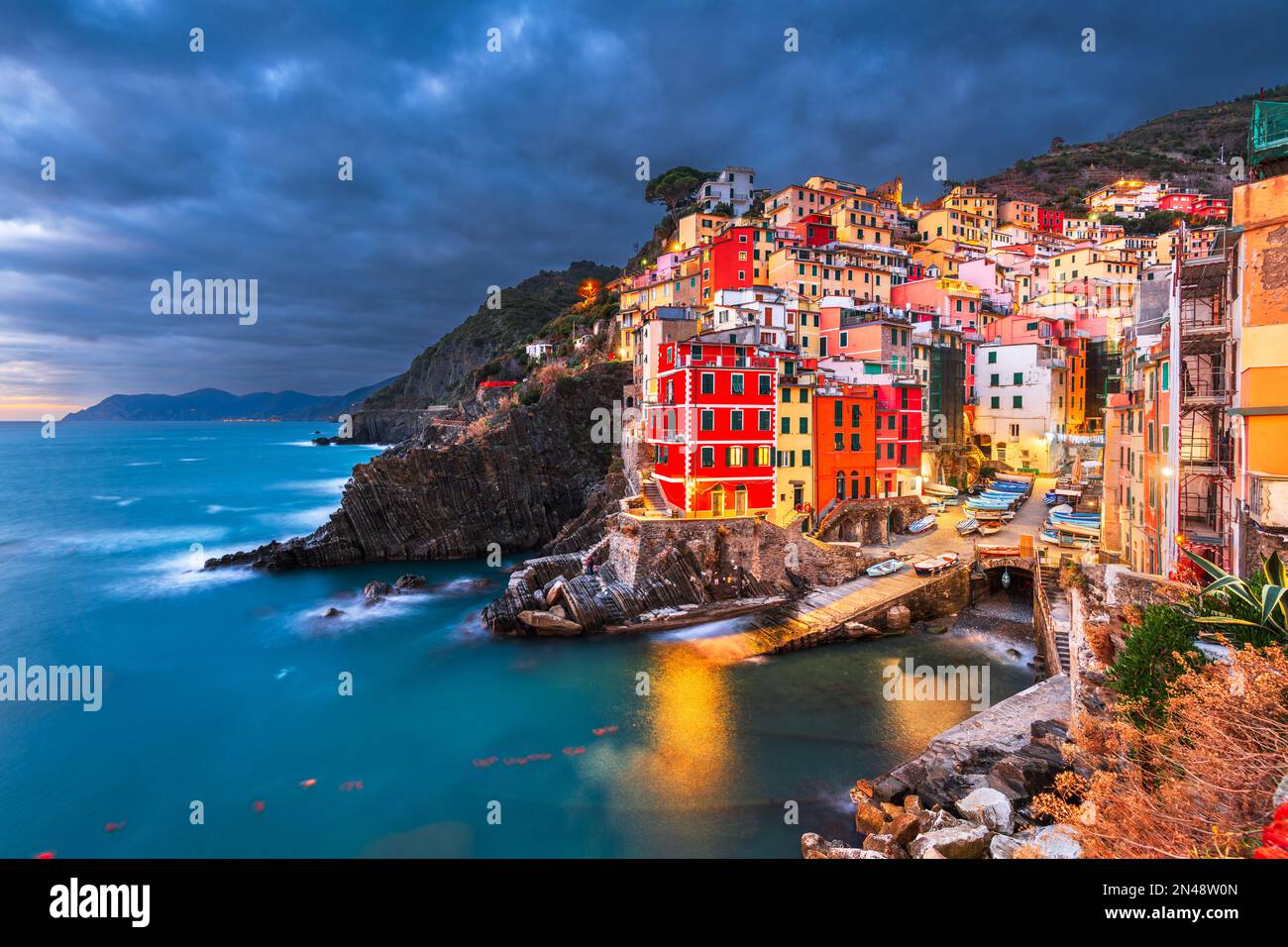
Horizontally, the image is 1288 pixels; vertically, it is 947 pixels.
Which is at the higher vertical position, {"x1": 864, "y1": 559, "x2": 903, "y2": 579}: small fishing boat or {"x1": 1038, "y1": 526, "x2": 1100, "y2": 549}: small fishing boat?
{"x1": 1038, "y1": 526, "x2": 1100, "y2": 549}: small fishing boat

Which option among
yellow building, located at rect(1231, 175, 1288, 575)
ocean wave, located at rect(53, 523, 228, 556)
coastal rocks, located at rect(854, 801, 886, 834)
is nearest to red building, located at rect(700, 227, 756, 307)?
yellow building, located at rect(1231, 175, 1288, 575)

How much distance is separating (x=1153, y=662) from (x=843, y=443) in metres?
25.8

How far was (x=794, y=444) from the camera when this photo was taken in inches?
1341

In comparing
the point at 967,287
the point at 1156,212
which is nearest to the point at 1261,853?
the point at 967,287

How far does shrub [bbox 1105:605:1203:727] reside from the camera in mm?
9977

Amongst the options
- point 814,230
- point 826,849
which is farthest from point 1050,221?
point 826,849

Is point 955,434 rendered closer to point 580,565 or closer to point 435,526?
point 580,565

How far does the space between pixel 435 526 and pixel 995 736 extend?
132 ft

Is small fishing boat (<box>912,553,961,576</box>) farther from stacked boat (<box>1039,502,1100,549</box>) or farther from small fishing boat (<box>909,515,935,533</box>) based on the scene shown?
small fishing boat (<box>909,515,935,533</box>)

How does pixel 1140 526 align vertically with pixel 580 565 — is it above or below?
above

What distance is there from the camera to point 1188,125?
133500 millimetres
